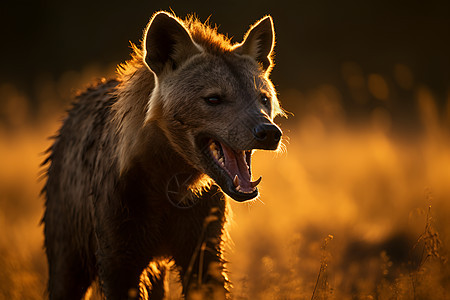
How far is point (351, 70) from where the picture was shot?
21.0ft

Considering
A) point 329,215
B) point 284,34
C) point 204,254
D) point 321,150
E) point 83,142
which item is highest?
point 284,34

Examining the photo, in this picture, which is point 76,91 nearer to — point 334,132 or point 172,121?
point 172,121

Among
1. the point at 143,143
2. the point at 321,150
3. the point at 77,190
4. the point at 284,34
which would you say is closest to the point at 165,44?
the point at 143,143

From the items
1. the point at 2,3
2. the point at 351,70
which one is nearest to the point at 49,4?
the point at 2,3

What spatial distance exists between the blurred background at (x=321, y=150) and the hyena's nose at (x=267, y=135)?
12.7 inches

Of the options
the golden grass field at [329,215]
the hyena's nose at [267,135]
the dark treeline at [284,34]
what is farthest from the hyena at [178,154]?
the dark treeline at [284,34]

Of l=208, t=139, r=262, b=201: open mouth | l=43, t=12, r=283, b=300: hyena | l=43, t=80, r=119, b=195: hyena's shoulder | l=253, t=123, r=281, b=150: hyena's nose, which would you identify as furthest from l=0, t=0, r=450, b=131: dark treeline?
l=253, t=123, r=281, b=150: hyena's nose

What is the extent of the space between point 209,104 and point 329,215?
3.69 metres

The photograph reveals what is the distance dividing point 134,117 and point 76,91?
1.34 m

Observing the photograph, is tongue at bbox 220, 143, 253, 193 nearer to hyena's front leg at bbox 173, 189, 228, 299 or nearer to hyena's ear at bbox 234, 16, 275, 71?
hyena's front leg at bbox 173, 189, 228, 299

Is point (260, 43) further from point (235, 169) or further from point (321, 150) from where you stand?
point (321, 150)

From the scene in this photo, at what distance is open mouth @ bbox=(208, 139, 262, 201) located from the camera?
2893 mm

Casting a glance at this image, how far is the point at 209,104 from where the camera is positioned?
3.04 m

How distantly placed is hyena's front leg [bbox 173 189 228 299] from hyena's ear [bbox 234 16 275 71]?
0.87 meters
